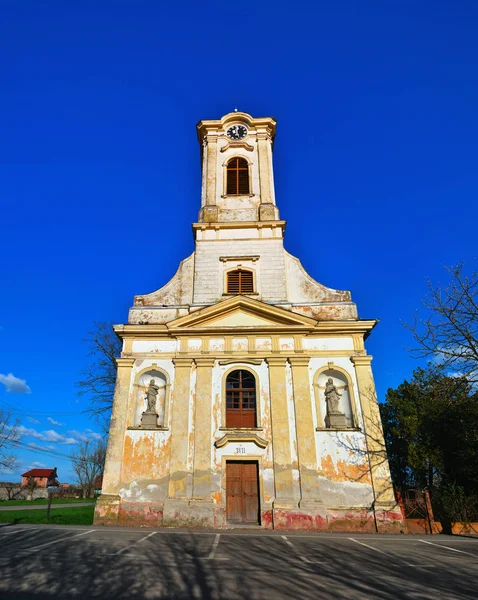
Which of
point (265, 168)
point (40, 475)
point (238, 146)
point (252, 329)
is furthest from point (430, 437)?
point (40, 475)

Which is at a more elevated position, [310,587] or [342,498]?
[342,498]

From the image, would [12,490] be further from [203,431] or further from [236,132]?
[236,132]

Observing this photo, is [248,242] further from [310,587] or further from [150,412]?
[310,587]

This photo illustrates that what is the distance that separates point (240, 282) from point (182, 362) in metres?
4.56

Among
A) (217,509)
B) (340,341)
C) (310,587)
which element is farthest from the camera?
(340,341)

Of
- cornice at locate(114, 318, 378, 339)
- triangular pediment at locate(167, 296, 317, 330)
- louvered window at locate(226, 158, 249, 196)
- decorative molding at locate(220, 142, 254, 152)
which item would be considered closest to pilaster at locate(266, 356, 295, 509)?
cornice at locate(114, 318, 378, 339)

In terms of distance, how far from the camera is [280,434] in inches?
582

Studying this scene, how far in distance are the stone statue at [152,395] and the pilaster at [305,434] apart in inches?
215

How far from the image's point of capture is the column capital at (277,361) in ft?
52.1

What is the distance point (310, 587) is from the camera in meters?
6.61

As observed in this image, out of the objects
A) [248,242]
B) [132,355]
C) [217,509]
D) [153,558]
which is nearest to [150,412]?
[132,355]

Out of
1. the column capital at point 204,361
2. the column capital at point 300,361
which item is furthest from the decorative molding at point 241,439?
the column capital at point 300,361

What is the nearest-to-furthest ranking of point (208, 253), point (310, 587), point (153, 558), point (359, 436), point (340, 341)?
point (310, 587) → point (153, 558) → point (359, 436) → point (340, 341) → point (208, 253)

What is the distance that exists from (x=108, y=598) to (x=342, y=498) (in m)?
10.3
